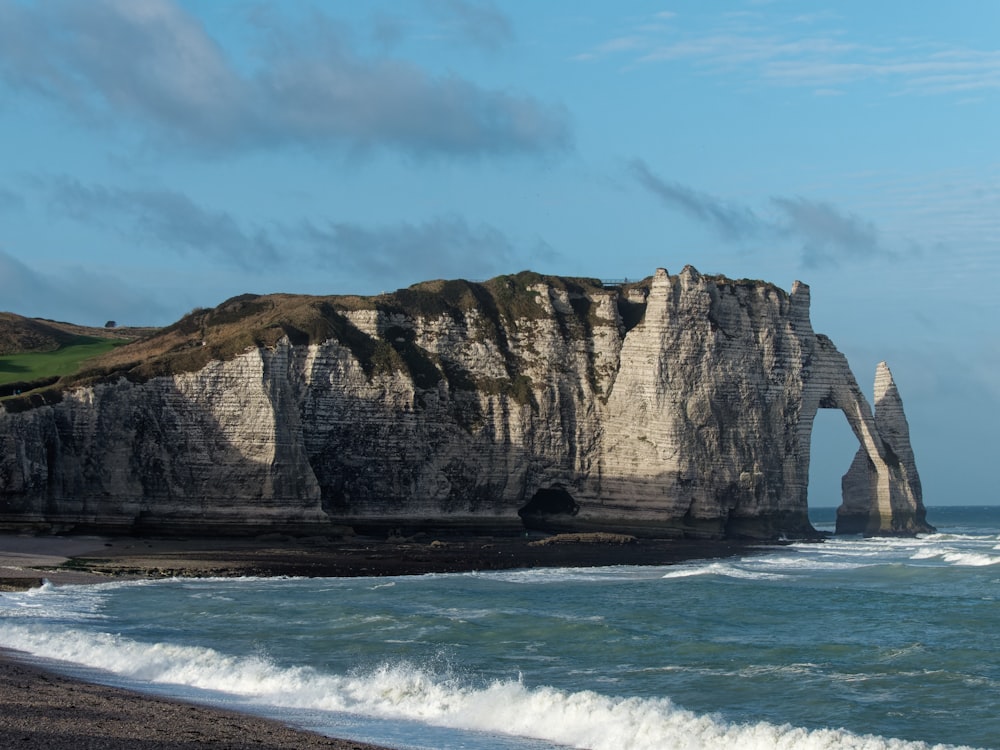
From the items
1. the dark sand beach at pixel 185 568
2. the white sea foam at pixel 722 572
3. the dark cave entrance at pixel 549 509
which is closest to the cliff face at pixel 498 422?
the dark cave entrance at pixel 549 509

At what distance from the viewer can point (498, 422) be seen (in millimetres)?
51625

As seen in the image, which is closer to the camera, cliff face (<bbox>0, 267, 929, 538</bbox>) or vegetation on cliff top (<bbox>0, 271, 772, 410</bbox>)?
cliff face (<bbox>0, 267, 929, 538</bbox>)

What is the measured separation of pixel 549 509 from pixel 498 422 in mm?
5169

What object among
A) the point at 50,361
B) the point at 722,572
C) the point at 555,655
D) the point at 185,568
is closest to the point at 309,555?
the point at 185,568

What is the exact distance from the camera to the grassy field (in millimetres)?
49062

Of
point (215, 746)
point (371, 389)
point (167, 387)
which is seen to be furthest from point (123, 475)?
point (215, 746)

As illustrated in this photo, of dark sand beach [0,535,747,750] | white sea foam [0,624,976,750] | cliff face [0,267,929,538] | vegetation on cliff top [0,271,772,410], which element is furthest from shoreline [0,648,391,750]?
vegetation on cliff top [0,271,772,410]

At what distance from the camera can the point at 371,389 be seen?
49.1 metres

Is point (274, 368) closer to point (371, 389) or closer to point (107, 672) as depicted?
point (371, 389)

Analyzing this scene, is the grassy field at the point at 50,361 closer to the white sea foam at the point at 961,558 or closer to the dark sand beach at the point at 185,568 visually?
the dark sand beach at the point at 185,568

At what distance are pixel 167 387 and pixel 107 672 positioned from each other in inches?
1066

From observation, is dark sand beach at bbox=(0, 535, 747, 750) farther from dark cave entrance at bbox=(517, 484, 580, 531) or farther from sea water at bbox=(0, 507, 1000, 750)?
dark cave entrance at bbox=(517, 484, 580, 531)

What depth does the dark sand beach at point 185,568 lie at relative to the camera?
1327 centimetres

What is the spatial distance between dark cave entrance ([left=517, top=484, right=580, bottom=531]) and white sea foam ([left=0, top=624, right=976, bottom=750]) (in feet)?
107
